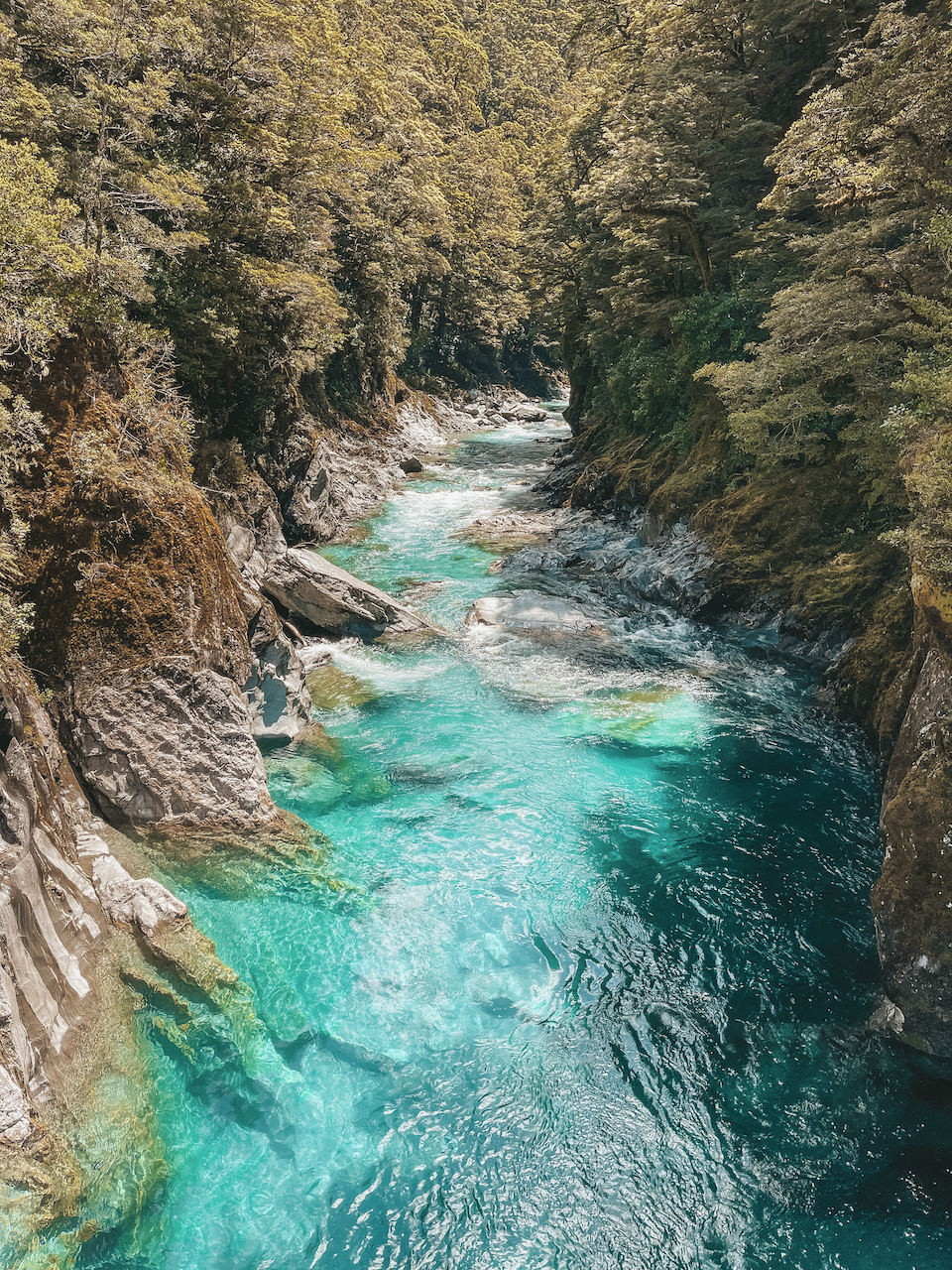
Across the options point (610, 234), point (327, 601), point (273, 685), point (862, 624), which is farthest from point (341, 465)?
point (862, 624)

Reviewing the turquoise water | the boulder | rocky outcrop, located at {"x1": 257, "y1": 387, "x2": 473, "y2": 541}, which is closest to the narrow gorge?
the turquoise water

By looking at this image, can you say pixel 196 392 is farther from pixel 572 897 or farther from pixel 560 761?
pixel 572 897

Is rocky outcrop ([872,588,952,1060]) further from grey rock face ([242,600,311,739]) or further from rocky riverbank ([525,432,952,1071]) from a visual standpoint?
grey rock face ([242,600,311,739])

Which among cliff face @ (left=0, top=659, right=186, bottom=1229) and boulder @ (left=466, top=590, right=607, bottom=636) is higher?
boulder @ (left=466, top=590, right=607, bottom=636)

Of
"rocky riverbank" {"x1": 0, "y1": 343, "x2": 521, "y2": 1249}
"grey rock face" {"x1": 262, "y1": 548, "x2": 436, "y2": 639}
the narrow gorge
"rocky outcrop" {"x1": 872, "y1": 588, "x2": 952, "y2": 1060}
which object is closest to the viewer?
"rocky riverbank" {"x1": 0, "y1": 343, "x2": 521, "y2": 1249}

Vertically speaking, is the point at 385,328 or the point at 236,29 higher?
the point at 236,29

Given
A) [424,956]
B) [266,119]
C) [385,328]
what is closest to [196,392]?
[266,119]

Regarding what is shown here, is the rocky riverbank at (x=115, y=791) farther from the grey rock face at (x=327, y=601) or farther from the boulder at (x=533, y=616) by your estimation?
the boulder at (x=533, y=616)
